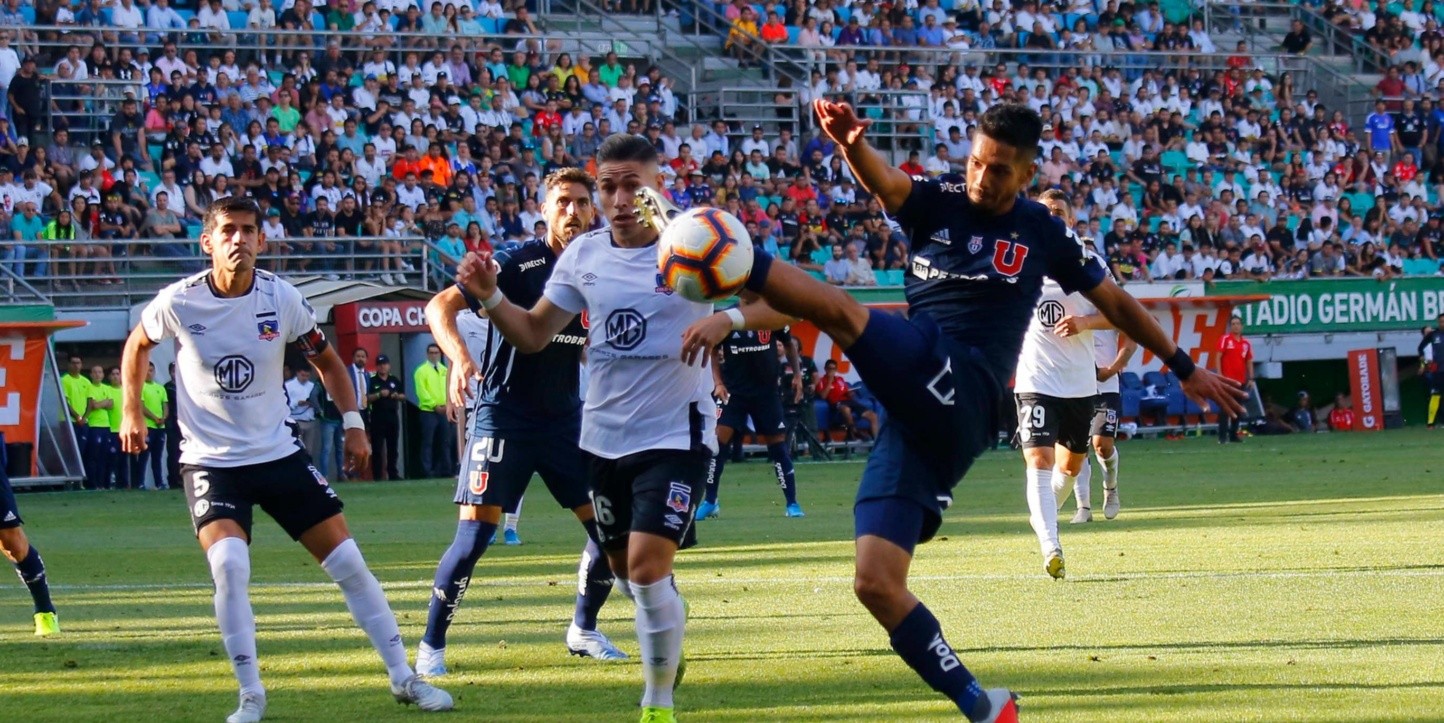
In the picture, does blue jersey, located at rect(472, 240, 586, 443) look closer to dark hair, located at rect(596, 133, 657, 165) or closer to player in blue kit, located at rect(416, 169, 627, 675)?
player in blue kit, located at rect(416, 169, 627, 675)

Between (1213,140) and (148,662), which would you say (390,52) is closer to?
(1213,140)

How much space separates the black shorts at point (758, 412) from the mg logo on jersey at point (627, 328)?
1164cm

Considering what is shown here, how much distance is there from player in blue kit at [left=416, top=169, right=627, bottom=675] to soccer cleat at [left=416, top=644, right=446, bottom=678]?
87 mm

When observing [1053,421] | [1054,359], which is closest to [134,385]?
[1053,421]

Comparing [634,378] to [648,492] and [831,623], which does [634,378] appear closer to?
[648,492]

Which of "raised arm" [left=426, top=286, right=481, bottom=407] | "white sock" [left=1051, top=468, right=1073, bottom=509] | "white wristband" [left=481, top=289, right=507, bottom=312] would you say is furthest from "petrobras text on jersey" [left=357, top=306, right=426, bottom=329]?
"white wristband" [left=481, top=289, right=507, bottom=312]

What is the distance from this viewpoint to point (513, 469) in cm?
898

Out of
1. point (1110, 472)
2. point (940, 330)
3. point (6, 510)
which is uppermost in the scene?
point (940, 330)

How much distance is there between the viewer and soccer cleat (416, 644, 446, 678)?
861 centimetres

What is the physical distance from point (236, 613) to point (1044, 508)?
5872mm

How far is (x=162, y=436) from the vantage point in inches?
1054

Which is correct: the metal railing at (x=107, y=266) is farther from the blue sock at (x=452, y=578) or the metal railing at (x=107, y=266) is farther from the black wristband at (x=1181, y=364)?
the black wristband at (x=1181, y=364)

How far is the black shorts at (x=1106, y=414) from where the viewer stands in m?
17.4

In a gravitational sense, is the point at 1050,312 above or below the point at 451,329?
below
